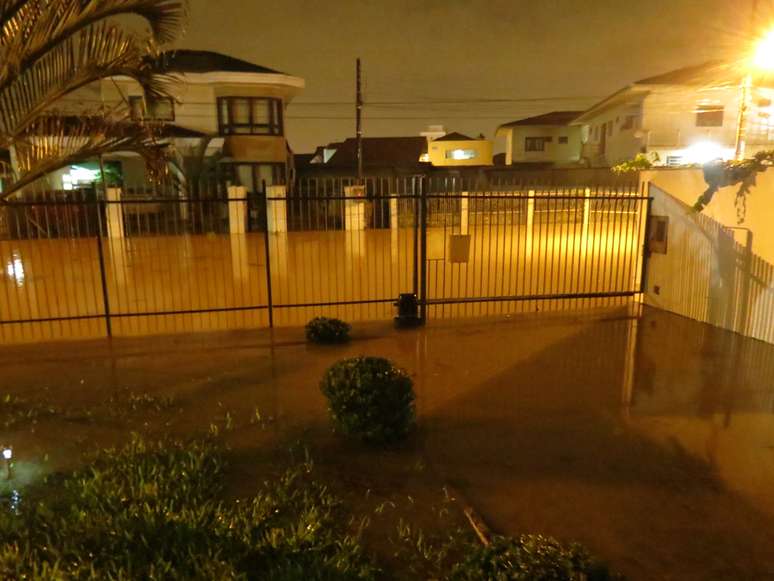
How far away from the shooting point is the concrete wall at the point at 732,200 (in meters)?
6.99

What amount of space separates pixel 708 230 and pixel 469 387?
4510mm

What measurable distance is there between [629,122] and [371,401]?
29.4 meters

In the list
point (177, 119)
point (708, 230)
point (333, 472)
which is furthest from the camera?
point (177, 119)

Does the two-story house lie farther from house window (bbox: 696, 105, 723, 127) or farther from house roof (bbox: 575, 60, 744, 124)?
house window (bbox: 696, 105, 723, 127)

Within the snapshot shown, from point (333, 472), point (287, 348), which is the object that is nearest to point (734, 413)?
point (333, 472)

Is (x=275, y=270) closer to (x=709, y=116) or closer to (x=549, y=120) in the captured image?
(x=709, y=116)

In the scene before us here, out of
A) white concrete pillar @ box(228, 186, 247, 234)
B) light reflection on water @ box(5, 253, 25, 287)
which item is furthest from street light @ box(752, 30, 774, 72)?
white concrete pillar @ box(228, 186, 247, 234)

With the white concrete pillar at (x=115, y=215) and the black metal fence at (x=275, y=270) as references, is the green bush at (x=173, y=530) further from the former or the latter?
the white concrete pillar at (x=115, y=215)

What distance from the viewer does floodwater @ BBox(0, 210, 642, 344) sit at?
8906 mm

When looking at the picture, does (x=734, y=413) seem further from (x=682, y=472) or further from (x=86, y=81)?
Result: (x=86, y=81)

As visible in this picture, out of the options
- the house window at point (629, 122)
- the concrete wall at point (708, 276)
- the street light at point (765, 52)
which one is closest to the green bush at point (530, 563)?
the concrete wall at point (708, 276)

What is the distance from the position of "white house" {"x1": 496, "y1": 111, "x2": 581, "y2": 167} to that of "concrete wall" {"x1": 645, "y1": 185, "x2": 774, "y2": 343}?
3320cm

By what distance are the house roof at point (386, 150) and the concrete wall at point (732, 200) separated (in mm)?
28689

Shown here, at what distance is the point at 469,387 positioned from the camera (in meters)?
6.05
